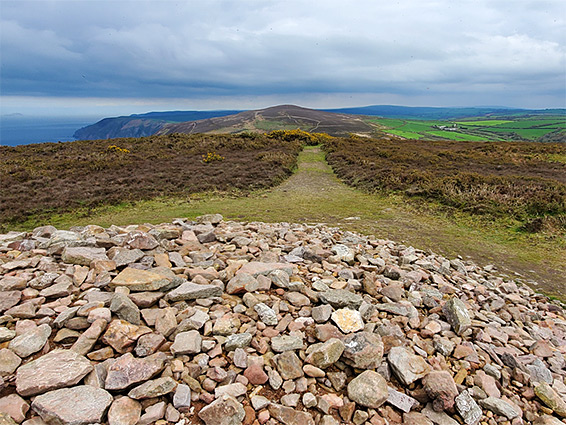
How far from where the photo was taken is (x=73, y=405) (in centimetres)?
264

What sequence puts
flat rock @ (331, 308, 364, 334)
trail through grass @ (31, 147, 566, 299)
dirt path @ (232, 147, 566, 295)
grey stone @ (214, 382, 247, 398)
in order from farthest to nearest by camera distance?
trail through grass @ (31, 147, 566, 299)
dirt path @ (232, 147, 566, 295)
flat rock @ (331, 308, 364, 334)
grey stone @ (214, 382, 247, 398)

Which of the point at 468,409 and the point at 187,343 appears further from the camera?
the point at 187,343

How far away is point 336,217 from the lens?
1173 cm

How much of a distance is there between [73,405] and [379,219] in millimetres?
10738

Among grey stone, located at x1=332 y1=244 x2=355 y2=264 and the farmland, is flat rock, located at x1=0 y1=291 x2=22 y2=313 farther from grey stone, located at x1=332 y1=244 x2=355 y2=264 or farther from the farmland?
the farmland

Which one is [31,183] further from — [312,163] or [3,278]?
[312,163]

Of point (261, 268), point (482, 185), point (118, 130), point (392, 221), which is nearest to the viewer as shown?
point (261, 268)

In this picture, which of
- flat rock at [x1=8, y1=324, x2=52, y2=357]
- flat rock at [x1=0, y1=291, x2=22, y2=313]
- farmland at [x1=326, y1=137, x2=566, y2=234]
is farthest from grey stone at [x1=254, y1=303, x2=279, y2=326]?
farmland at [x1=326, y1=137, x2=566, y2=234]

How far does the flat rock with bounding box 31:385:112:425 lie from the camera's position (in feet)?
8.27

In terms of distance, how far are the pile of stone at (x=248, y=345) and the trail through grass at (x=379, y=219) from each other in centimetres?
292

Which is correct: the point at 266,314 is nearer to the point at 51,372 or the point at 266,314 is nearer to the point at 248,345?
the point at 248,345

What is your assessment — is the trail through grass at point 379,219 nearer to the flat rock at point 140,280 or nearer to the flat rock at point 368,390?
the flat rock at point 368,390

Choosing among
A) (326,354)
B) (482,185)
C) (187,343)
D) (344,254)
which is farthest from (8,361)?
(482,185)

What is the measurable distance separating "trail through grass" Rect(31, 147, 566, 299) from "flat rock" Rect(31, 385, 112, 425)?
8513mm
